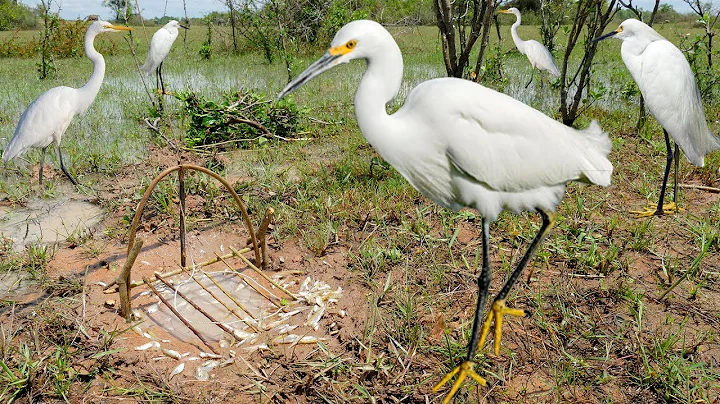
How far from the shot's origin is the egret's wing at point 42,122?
468 centimetres

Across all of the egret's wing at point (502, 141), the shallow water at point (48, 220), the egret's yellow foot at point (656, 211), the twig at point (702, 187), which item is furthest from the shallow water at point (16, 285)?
the twig at point (702, 187)

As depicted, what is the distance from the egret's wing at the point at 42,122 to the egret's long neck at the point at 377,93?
14.7ft

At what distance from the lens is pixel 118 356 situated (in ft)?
7.84

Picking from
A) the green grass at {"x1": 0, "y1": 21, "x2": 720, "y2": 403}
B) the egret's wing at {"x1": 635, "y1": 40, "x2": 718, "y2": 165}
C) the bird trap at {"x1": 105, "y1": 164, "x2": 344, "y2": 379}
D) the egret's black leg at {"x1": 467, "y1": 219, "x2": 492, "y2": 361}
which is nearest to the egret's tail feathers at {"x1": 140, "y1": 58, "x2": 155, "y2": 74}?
the green grass at {"x1": 0, "y1": 21, "x2": 720, "y2": 403}

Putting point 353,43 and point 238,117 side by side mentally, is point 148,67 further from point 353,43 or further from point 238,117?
point 353,43

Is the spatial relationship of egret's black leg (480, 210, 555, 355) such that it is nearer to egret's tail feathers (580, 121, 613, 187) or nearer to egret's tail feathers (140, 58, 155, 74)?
egret's tail feathers (580, 121, 613, 187)

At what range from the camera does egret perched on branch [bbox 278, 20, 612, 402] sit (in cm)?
162

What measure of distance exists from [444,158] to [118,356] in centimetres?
194

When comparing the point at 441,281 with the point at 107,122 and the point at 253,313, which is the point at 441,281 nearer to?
the point at 253,313

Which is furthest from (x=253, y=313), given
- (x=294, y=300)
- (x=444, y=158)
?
(x=444, y=158)

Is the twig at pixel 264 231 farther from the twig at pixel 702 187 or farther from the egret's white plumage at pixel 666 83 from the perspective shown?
the twig at pixel 702 187

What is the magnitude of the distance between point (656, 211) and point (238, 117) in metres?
4.29

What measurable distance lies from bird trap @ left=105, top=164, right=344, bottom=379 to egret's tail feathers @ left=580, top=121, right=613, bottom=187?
5.29 feet

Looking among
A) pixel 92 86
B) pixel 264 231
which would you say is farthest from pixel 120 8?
pixel 264 231
